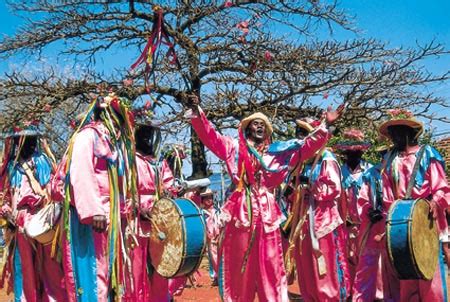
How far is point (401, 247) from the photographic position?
535 cm

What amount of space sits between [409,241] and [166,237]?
1.93m

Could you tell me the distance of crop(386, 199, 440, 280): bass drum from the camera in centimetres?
534

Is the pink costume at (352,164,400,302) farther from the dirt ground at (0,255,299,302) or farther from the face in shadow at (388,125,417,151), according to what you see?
the dirt ground at (0,255,299,302)

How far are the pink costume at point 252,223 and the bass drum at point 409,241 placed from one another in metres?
0.94

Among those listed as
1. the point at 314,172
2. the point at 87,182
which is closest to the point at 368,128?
the point at 314,172

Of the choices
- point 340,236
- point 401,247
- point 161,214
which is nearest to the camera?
point 401,247

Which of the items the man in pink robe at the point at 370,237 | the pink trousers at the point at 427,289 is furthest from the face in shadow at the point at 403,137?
the pink trousers at the point at 427,289

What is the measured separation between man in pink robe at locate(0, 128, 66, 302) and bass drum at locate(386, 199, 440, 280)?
9.93 feet

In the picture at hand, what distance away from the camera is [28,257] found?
6.73m

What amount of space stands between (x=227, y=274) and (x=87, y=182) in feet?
5.44

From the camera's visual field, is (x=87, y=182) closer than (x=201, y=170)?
Yes

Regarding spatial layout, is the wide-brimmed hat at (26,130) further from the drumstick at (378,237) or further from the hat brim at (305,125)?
the drumstick at (378,237)

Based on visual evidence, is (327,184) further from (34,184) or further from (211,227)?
(211,227)

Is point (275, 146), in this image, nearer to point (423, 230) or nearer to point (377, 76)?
point (423, 230)
